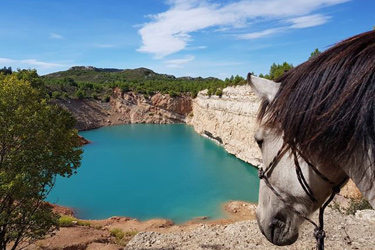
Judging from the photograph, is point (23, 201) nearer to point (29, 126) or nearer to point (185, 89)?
point (29, 126)

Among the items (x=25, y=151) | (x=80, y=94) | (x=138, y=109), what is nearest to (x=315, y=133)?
(x=25, y=151)

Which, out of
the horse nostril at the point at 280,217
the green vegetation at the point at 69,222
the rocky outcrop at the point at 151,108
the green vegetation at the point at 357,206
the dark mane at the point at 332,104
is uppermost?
the dark mane at the point at 332,104

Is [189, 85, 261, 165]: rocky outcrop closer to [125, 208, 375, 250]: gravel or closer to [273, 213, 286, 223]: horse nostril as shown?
[125, 208, 375, 250]: gravel

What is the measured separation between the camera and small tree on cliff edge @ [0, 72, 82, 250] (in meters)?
5.25

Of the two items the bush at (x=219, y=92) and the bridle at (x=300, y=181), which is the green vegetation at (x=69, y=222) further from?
the bush at (x=219, y=92)

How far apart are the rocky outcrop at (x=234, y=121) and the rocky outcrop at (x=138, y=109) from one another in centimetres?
1197

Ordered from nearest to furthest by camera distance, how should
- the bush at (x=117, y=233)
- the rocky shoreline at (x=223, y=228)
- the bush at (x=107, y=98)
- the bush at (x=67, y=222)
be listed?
the rocky shoreline at (x=223, y=228) → the bush at (x=117, y=233) → the bush at (x=67, y=222) → the bush at (x=107, y=98)

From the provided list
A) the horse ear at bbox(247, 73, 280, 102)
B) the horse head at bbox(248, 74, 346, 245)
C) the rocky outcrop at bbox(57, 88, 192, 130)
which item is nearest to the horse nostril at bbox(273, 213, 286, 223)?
the horse head at bbox(248, 74, 346, 245)

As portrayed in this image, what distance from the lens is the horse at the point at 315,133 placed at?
3.30 feet

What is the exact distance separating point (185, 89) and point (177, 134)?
38.3 ft

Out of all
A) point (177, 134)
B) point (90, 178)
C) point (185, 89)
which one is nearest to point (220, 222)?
point (90, 178)

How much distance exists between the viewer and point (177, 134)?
115 ft

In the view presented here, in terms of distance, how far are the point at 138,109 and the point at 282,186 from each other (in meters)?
44.8

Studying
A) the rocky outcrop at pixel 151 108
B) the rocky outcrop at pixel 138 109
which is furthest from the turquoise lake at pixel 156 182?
the rocky outcrop at pixel 151 108
